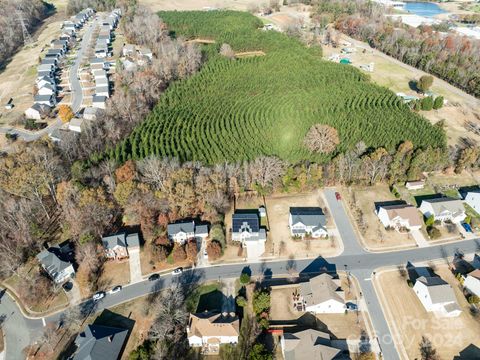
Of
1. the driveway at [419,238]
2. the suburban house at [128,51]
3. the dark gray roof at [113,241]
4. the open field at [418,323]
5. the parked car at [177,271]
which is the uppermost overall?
the suburban house at [128,51]

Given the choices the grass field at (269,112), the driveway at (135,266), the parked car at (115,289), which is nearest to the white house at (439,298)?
the grass field at (269,112)

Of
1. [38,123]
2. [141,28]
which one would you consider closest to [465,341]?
[38,123]

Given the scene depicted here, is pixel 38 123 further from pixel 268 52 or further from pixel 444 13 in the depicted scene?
pixel 444 13

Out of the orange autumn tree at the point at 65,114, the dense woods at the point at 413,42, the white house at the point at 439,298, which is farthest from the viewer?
the dense woods at the point at 413,42

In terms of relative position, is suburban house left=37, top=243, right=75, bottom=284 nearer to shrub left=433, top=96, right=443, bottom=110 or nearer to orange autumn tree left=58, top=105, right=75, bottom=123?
orange autumn tree left=58, top=105, right=75, bottom=123

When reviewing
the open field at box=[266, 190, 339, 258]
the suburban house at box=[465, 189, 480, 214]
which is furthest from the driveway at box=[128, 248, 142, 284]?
the suburban house at box=[465, 189, 480, 214]

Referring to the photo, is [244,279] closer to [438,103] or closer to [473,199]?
[473,199]

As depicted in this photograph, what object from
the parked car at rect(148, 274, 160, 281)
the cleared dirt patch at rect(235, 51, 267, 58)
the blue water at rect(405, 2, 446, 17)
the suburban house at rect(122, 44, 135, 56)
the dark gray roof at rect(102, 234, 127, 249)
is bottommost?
the parked car at rect(148, 274, 160, 281)

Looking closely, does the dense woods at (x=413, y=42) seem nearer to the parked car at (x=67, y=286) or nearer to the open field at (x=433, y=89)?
the open field at (x=433, y=89)
